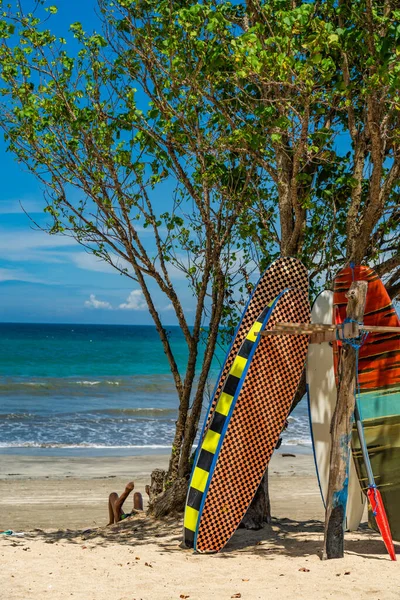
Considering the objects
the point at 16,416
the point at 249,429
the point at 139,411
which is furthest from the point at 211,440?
the point at 139,411

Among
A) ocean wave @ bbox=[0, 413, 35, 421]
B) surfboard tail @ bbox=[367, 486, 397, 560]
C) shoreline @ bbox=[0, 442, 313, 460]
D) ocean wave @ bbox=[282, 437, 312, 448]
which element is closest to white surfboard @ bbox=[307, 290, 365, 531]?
surfboard tail @ bbox=[367, 486, 397, 560]

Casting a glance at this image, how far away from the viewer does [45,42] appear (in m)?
7.80

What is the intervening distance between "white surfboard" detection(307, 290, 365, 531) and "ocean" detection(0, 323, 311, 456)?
4.01ft

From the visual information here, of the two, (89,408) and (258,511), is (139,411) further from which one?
(258,511)

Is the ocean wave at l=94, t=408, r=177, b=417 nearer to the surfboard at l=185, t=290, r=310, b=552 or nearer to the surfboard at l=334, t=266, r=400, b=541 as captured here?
the surfboard at l=185, t=290, r=310, b=552

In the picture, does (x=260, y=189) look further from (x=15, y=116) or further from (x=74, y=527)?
(x=74, y=527)

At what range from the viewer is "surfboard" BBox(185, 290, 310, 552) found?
255 inches

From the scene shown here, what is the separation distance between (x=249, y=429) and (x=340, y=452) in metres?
0.91

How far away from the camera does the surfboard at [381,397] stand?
21.0 ft

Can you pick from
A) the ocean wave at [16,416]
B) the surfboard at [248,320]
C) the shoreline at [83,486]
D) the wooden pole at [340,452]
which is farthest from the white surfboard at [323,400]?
the ocean wave at [16,416]

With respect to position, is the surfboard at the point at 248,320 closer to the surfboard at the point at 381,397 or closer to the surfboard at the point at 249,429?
the surfboard at the point at 249,429

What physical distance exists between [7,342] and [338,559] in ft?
216

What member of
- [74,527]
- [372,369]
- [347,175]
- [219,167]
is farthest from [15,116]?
[74,527]

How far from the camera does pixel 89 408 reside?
2548 centimetres
